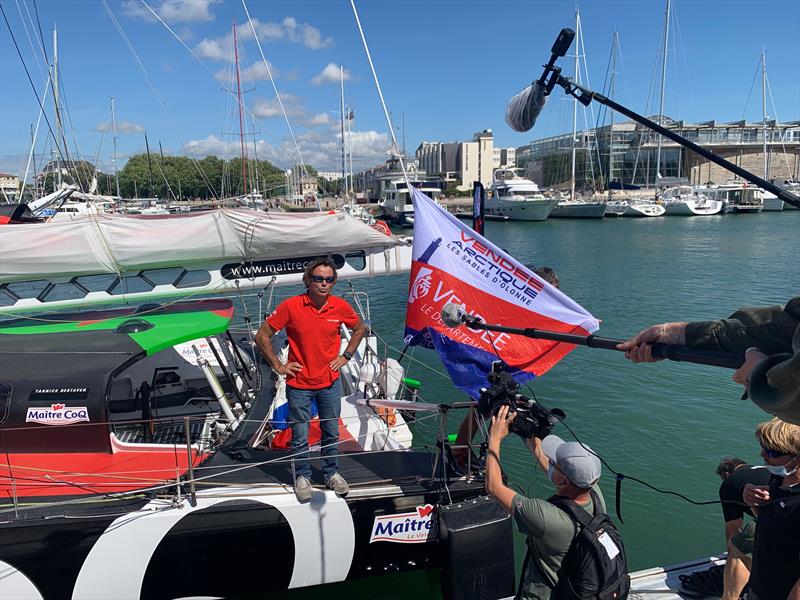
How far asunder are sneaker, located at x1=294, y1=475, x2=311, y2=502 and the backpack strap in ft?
7.30

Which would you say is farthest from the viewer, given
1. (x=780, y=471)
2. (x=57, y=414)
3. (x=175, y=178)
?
(x=175, y=178)

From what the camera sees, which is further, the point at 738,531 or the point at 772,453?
the point at 738,531

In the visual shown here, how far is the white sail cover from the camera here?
24.0 feet

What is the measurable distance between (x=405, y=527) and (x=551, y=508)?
2129mm

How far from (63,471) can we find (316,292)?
2690mm

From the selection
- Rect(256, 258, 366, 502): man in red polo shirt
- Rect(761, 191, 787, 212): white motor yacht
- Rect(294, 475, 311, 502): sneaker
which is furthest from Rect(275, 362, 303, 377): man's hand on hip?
Rect(761, 191, 787, 212): white motor yacht

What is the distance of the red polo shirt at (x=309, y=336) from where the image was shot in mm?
4672

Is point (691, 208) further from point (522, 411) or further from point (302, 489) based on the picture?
point (522, 411)

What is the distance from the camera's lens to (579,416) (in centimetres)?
956

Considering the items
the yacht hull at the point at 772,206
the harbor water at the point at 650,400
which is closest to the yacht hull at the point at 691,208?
the yacht hull at the point at 772,206

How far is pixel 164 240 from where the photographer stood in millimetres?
7719

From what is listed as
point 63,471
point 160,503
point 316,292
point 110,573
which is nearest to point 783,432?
point 316,292

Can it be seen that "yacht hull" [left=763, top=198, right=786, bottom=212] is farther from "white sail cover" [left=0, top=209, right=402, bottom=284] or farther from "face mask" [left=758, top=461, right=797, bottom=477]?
"face mask" [left=758, top=461, right=797, bottom=477]

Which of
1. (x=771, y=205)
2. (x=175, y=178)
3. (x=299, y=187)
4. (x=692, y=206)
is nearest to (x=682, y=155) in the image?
(x=771, y=205)
